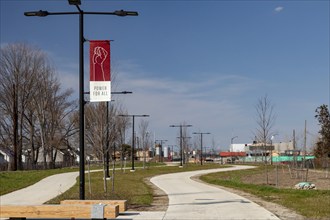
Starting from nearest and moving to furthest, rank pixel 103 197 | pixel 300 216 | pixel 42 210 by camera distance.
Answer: pixel 42 210 → pixel 300 216 → pixel 103 197

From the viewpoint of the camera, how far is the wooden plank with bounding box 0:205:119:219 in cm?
891

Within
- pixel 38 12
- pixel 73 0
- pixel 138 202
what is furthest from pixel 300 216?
pixel 38 12

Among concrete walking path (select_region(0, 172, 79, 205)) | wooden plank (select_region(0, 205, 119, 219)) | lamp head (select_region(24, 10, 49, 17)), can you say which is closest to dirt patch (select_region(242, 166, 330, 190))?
concrete walking path (select_region(0, 172, 79, 205))

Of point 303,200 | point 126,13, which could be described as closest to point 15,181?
point 303,200

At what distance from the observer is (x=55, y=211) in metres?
9.11

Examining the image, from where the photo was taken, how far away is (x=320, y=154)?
65.2 m

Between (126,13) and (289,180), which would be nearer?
(126,13)

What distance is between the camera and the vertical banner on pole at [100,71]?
12500mm

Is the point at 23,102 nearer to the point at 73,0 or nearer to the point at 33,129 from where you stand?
the point at 33,129

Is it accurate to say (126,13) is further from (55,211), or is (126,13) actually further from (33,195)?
(33,195)

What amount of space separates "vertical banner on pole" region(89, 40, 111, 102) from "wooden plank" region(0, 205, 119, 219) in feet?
12.9

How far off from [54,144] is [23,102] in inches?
357

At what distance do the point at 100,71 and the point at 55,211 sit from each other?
15.7 feet

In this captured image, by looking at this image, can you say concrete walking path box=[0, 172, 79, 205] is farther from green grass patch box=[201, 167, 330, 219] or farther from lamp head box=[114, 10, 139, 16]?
green grass patch box=[201, 167, 330, 219]
